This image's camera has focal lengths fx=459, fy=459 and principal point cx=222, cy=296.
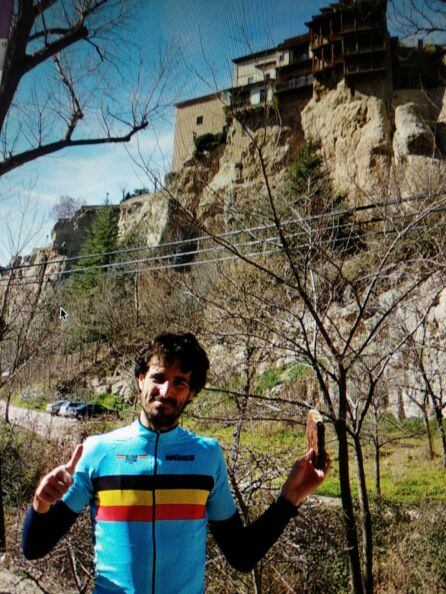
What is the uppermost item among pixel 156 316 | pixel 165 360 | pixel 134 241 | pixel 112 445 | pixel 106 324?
pixel 134 241

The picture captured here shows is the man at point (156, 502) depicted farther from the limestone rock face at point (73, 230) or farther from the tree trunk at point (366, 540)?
the limestone rock face at point (73, 230)

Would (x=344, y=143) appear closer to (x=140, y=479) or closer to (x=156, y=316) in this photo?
(x=156, y=316)

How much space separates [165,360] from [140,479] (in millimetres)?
406

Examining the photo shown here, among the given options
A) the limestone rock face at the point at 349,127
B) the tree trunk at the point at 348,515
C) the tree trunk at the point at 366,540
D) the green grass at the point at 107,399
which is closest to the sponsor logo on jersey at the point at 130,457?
the tree trunk at the point at 348,515

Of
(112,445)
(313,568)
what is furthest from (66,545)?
(112,445)

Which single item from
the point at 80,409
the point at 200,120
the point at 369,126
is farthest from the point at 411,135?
the point at 80,409

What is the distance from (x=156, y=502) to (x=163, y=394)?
13.4 inches

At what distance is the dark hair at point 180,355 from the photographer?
5.49ft

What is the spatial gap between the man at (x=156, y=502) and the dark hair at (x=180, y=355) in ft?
0.04

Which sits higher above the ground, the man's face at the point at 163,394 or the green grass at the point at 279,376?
the green grass at the point at 279,376

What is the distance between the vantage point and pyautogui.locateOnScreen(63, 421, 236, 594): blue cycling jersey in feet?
4.51

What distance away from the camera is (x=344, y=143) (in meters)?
33.2

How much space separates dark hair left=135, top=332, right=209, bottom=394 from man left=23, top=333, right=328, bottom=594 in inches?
0.5

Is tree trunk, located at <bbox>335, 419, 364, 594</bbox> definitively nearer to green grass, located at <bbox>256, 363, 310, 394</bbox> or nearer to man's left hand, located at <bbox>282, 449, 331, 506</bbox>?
man's left hand, located at <bbox>282, 449, 331, 506</bbox>
